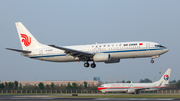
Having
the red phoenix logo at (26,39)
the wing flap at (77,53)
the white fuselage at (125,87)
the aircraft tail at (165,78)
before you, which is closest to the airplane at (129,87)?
the white fuselage at (125,87)

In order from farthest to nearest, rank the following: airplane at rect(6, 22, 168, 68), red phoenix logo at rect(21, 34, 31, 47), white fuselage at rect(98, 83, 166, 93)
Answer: white fuselage at rect(98, 83, 166, 93)
red phoenix logo at rect(21, 34, 31, 47)
airplane at rect(6, 22, 168, 68)

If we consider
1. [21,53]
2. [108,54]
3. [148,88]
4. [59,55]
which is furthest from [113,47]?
[148,88]

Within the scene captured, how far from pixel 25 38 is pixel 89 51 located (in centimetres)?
1814

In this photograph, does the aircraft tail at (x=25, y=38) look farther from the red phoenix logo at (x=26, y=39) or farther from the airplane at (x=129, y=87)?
the airplane at (x=129, y=87)

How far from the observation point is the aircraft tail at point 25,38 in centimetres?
5759

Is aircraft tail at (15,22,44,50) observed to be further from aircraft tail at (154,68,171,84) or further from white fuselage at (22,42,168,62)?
aircraft tail at (154,68,171,84)

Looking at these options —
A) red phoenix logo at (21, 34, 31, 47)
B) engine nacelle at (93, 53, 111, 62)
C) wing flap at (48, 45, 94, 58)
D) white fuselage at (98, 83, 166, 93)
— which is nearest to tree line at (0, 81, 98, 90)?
white fuselage at (98, 83, 166, 93)

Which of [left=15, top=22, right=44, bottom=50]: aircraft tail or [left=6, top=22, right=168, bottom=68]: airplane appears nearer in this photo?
[left=6, top=22, right=168, bottom=68]: airplane

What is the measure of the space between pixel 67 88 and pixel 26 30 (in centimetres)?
3189

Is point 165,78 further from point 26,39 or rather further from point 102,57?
point 26,39

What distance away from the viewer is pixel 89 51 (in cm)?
4991

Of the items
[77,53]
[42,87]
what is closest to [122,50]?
[77,53]

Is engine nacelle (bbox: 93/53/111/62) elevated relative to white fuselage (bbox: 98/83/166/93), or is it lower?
elevated

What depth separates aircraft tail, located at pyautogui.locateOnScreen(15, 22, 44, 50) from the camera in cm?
5759
